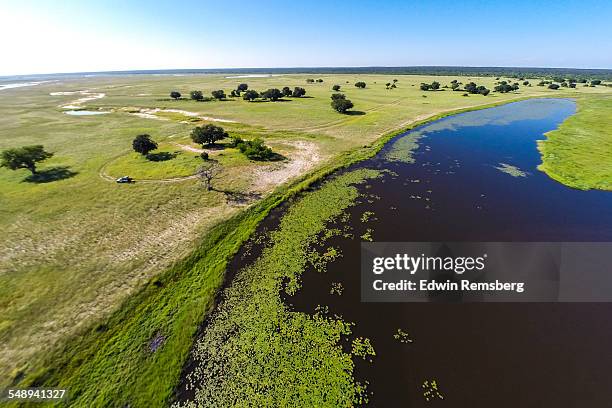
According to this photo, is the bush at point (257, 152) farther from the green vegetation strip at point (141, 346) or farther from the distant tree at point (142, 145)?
the green vegetation strip at point (141, 346)

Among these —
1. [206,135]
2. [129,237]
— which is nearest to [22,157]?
[206,135]

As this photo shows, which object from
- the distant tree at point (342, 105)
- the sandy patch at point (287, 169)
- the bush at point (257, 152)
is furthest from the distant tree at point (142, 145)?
the distant tree at point (342, 105)

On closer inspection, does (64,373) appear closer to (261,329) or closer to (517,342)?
(261,329)

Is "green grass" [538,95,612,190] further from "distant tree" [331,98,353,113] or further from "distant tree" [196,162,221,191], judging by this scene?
"distant tree" [196,162,221,191]

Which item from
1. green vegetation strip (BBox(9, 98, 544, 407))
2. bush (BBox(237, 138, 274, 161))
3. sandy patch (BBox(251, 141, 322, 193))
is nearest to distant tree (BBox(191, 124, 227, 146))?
bush (BBox(237, 138, 274, 161))

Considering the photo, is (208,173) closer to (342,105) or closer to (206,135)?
(206,135)

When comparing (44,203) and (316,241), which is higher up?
(44,203)

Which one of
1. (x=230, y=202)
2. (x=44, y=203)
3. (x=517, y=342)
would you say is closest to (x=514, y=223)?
(x=517, y=342)
